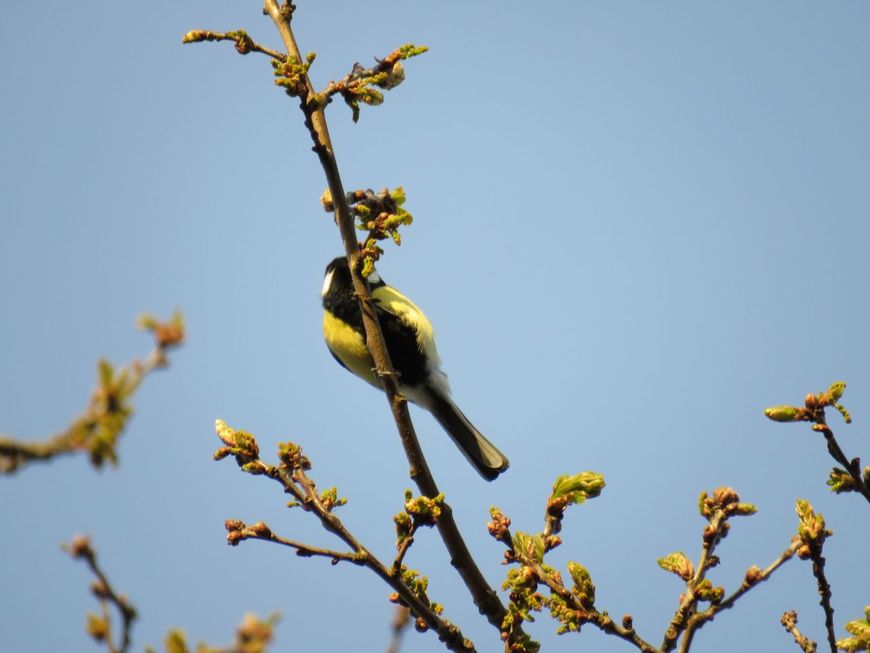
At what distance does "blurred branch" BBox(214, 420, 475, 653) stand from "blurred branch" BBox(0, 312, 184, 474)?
1.81 metres

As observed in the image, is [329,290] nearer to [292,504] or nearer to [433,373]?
[433,373]

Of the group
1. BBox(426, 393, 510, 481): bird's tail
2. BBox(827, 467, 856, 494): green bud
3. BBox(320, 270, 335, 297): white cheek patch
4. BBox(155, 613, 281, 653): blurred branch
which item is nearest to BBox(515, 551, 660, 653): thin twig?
BBox(827, 467, 856, 494): green bud

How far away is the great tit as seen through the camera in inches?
216

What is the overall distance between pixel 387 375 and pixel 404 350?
1.91 meters

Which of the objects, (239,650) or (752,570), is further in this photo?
(752,570)

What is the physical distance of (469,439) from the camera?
5859mm

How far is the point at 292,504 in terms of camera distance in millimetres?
3330

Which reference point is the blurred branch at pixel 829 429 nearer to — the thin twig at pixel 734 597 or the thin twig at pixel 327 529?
the thin twig at pixel 734 597

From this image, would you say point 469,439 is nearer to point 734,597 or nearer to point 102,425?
point 734,597

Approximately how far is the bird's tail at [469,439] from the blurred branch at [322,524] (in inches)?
95.7

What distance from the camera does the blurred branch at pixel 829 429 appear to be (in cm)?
290

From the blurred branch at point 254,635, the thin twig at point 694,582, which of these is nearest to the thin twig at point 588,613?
the thin twig at point 694,582

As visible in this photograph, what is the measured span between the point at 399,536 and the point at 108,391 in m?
2.03

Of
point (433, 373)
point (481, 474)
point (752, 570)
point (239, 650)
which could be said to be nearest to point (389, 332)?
point (433, 373)
